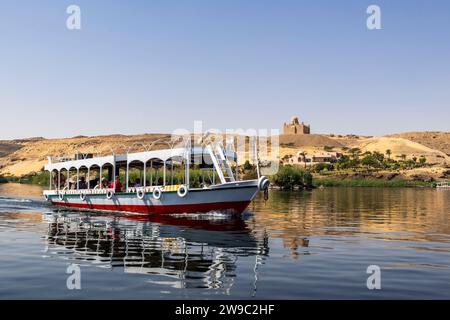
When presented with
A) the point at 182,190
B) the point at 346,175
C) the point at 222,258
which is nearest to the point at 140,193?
the point at 182,190

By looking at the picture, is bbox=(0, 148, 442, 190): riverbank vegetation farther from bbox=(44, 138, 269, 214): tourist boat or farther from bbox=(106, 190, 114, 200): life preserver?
bbox=(106, 190, 114, 200): life preserver

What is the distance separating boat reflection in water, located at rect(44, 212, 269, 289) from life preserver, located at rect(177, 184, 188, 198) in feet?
5.03

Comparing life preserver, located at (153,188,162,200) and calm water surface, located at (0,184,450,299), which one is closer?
calm water surface, located at (0,184,450,299)

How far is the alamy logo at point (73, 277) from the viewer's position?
46.2 feet

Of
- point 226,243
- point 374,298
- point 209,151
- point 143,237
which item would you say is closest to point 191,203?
point 209,151

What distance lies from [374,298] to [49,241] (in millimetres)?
15418

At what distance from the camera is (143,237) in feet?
81.4

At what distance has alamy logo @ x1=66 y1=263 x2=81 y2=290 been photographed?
14.1 m

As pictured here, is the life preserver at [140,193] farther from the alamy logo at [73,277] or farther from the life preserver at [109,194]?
the alamy logo at [73,277]

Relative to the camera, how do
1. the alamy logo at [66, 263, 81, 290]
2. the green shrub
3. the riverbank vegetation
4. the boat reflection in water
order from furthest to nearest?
the riverbank vegetation → the green shrub → the boat reflection in water → the alamy logo at [66, 263, 81, 290]

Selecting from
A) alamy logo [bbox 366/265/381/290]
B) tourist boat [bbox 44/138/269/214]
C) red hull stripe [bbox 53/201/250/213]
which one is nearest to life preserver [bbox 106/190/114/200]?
tourist boat [bbox 44/138/269/214]

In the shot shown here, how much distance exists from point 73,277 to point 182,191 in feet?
62.5

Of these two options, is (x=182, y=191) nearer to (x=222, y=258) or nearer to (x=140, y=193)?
(x=140, y=193)

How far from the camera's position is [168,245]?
22062 mm
